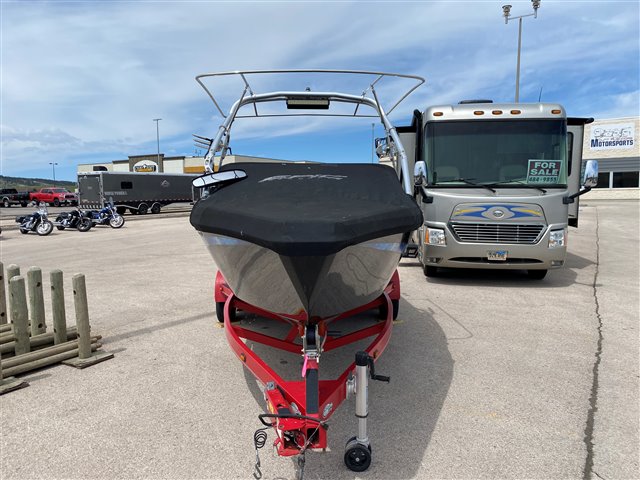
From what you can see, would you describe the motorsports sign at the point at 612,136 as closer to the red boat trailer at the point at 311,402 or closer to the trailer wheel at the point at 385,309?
the trailer wheel at the point at 385,309

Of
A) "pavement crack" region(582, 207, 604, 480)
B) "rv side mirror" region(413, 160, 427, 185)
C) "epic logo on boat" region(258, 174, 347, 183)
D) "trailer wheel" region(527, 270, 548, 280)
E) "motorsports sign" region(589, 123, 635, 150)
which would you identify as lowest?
"pavement crack" region(582, 207, 604, 480)

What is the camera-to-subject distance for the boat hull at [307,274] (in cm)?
234

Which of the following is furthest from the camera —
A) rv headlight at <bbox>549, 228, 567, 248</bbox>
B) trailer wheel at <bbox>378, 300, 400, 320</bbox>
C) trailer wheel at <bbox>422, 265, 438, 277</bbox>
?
trailer wheel at <bbox>422, 265, 438, 277</bbox>

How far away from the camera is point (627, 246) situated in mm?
11555

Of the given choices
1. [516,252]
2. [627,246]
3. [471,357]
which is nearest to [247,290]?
[471,357]

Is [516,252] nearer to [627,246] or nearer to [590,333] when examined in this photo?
[590,333]

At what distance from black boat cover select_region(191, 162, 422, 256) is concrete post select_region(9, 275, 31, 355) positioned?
2.10 meters

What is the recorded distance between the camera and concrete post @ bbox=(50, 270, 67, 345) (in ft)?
13.5

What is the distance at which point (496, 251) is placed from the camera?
22.2ft

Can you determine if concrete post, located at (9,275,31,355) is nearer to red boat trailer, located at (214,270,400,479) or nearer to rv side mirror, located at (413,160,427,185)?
red boat trailer, located at (214,270,400,479)

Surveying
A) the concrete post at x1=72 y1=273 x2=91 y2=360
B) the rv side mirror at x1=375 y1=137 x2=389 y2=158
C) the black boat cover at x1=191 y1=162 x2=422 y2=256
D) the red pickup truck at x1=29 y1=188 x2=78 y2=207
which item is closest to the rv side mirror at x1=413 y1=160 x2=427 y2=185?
the rv side mirror at x1=375 y1=137 x2=389 y2=158

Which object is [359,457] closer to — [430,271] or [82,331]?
[82,331]

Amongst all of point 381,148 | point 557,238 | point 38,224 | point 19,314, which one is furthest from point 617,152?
point 19,314

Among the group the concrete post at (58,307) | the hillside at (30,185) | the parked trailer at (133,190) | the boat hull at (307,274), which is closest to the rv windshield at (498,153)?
the boat hull at (307,274)
